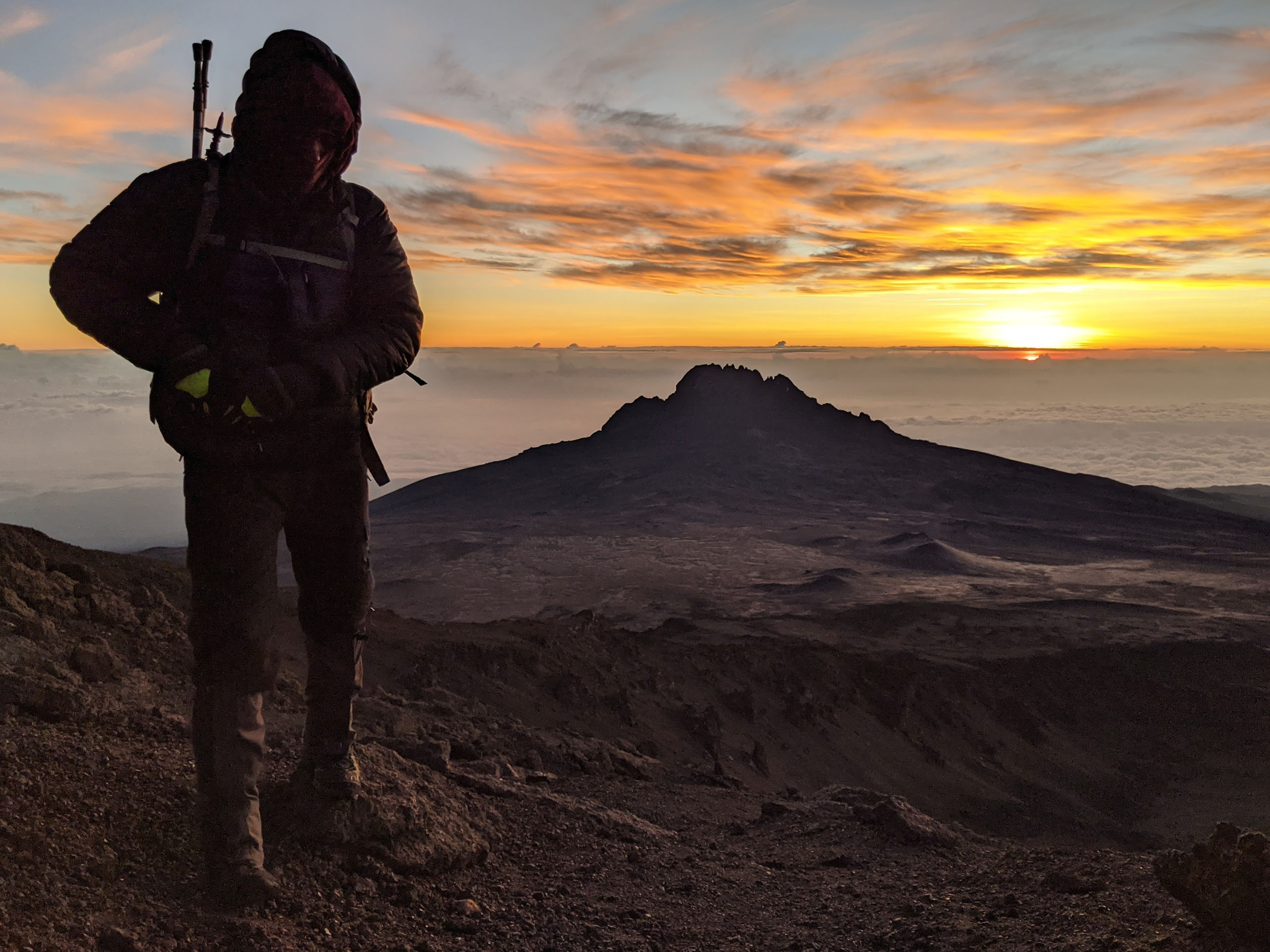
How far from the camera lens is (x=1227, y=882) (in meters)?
2.61

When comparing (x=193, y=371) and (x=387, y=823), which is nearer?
(x=193, y=371)

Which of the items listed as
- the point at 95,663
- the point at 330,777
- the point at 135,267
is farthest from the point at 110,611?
the point at 135,267

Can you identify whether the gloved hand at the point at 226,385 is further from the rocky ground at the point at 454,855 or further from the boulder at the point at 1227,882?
the boulder at the point at 1227,882

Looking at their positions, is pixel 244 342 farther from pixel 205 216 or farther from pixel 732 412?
pixel 732 412

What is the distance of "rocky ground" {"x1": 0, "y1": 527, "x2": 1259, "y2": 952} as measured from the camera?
261 centimetres

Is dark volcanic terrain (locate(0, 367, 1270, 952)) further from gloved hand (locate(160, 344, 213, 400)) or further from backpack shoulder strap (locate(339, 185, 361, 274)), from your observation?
backpack shoulder strap (locate(339, 185, 361, 274))

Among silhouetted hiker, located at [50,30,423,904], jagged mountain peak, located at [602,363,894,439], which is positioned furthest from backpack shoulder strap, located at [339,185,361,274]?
jagged mountain peak, located at [602,363,894,439]

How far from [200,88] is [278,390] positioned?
1.35m

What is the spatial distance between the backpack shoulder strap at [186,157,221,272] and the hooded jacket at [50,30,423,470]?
2 cm

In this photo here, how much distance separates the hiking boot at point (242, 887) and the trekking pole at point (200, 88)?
89.6 inches

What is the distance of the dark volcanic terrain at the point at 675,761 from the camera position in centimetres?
289

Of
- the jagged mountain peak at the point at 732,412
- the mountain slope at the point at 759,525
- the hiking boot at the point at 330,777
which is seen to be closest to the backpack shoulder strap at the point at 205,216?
the hiking boot at the point at 330,777

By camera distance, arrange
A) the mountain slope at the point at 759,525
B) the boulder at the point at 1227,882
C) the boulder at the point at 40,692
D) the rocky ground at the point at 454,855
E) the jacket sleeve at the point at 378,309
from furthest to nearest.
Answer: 1. the mountain slope at the point at 759,525
2. the boulder at the point at 40,692
3. the jacket sleeve at the point at 378,309
4. the rocky ground at the point at 454,855
5. the boulder at the point at 1227,882

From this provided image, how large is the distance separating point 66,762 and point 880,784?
38.2 feet
